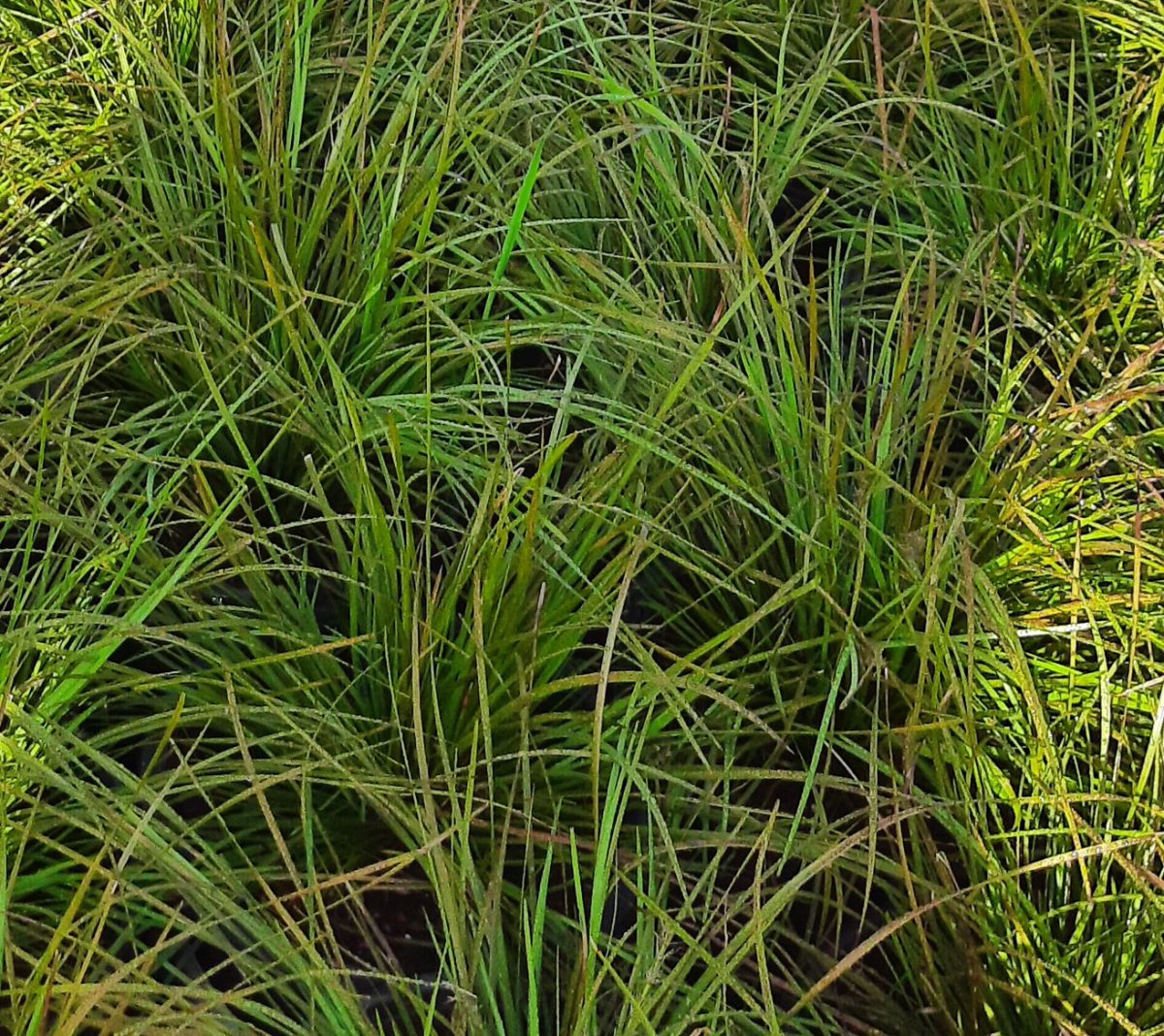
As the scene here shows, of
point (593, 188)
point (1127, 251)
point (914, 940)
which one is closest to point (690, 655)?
Answer: point (914, 940)

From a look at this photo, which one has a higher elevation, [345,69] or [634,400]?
[345,69]

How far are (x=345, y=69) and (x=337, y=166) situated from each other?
0.17 m

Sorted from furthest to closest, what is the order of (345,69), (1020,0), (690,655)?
(1020,0) < (345,69) < (690,655)

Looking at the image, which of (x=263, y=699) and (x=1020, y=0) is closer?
(x=263, y=699)

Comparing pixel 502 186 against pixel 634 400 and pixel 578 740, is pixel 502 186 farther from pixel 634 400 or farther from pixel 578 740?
pixel 578 740

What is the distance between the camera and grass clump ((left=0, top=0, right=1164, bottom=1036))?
67 cm

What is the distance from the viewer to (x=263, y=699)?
71 cm

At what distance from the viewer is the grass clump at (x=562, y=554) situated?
2.21 ft

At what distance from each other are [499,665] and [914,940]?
1.03 ft

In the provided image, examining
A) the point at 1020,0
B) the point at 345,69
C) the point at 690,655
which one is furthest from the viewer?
the point at 1020,0

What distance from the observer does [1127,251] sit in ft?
3.20

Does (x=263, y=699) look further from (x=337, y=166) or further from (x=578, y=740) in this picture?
(x=337, y=166)

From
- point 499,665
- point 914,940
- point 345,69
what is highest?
point 345,69

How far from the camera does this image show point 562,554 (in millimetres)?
722
